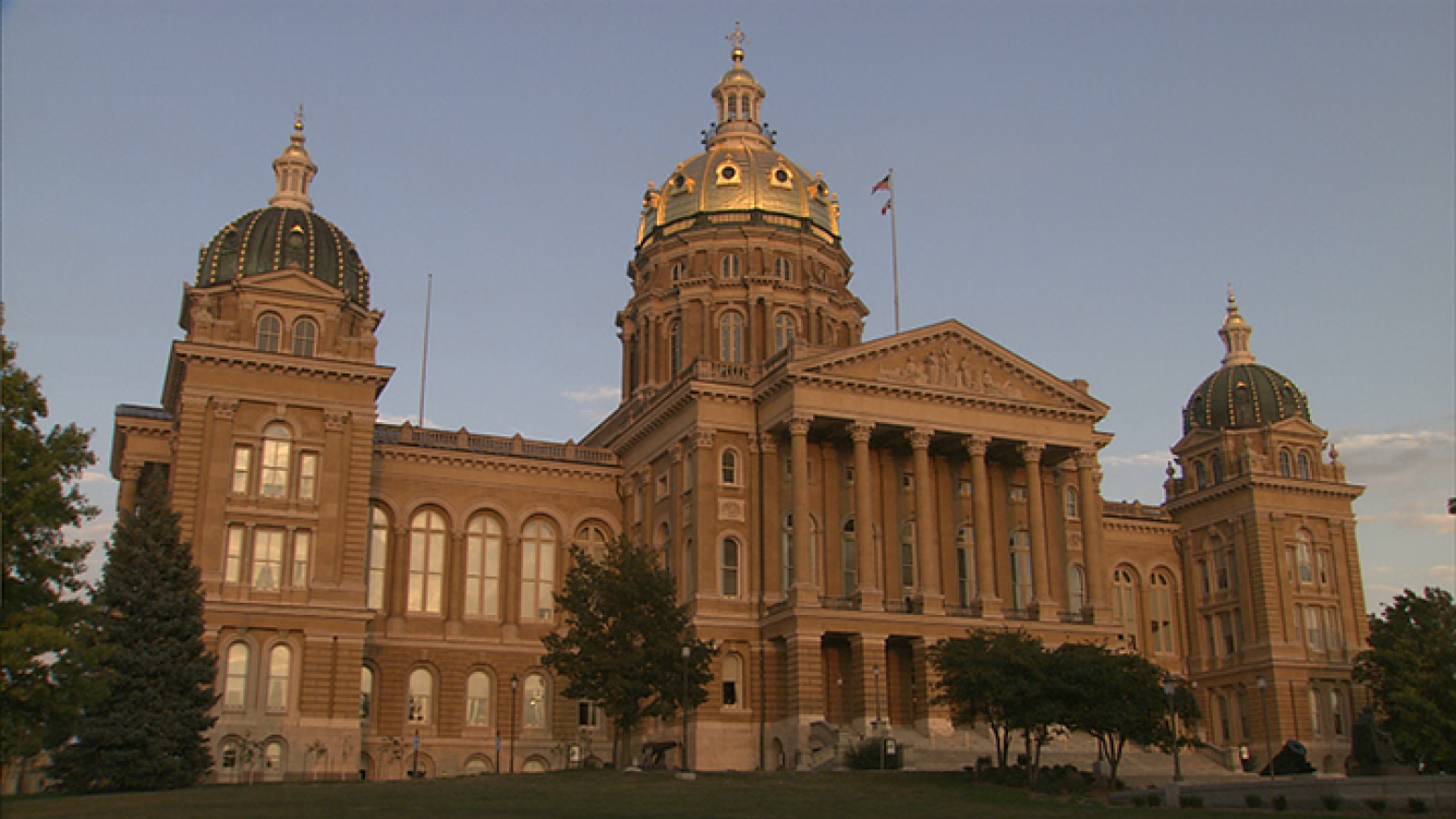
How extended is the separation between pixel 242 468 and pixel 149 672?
1283 cm

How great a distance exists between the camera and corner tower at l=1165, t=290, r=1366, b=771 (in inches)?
2714

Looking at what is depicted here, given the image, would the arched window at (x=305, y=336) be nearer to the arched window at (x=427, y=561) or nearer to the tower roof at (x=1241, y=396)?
the arched window at (x=427, y=561)

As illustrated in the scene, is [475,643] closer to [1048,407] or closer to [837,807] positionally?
[1048,407]

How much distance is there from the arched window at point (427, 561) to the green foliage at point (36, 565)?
2898cm

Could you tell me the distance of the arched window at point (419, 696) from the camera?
58312 millimetres

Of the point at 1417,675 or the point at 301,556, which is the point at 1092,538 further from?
the point at 301,556

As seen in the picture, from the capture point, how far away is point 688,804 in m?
32.7

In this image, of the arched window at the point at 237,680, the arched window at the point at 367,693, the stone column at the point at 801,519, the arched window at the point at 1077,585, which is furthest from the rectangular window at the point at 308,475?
the arched window at the point at 1077,585

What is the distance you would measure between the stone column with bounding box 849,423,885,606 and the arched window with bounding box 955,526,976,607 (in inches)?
171

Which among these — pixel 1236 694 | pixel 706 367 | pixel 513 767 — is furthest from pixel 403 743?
pixel 1236 694

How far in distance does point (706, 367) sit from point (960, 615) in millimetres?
13690

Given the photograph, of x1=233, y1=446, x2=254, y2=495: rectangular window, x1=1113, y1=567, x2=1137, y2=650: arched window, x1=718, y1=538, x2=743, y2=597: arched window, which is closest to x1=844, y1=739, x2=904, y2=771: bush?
x1=718, y1=538, x2=743, y2=597: arched window

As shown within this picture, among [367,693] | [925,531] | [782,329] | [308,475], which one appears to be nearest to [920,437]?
[925,531]

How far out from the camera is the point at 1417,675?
59938mm
